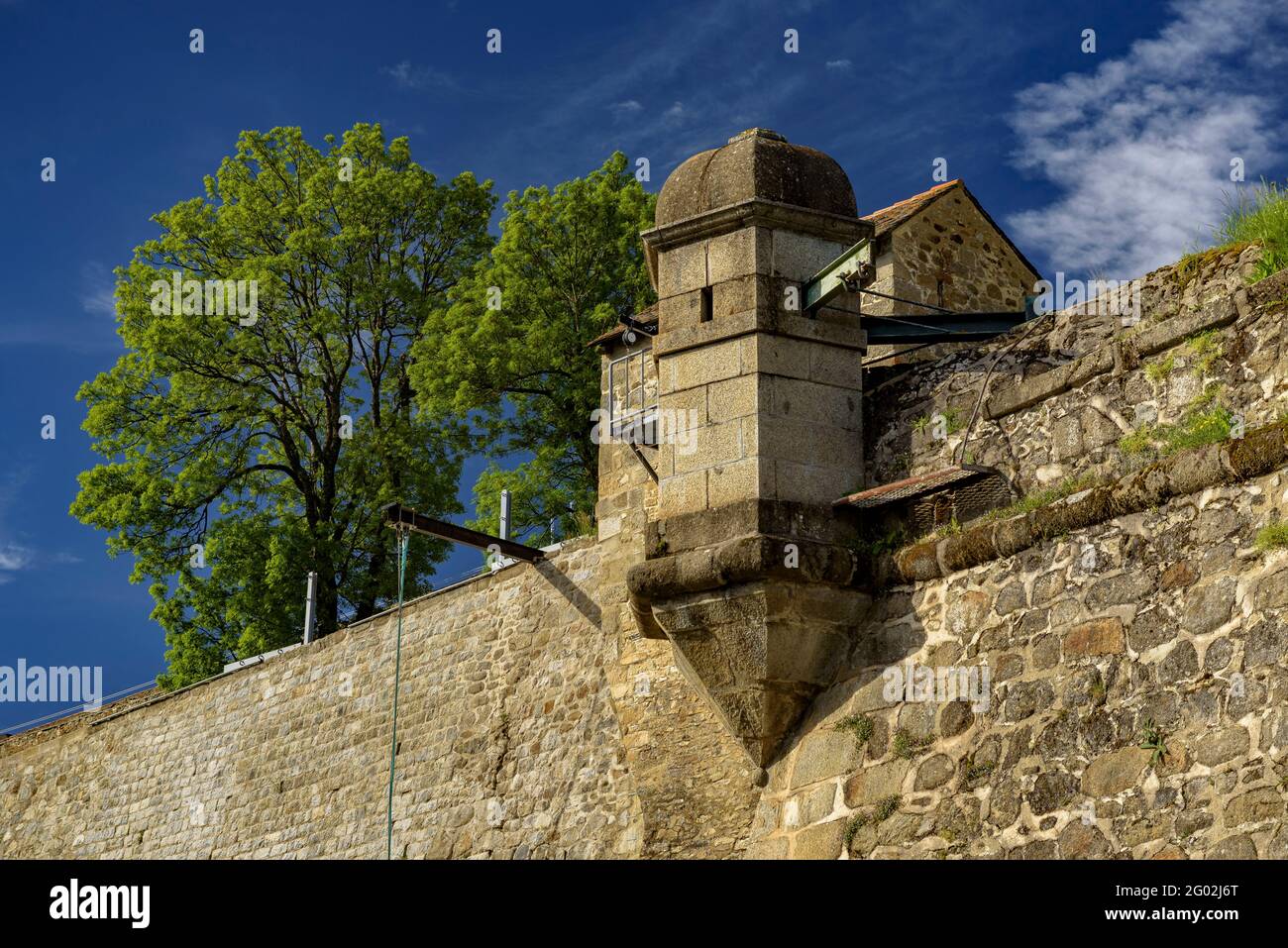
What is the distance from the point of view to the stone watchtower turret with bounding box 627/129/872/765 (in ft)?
33.9

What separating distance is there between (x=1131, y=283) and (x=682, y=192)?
2.83 meters

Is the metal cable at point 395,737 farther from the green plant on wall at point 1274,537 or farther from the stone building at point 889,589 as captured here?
the green plant on wall at point 1274,537

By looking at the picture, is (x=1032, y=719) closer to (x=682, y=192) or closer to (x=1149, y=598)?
(x=1149, y=598)

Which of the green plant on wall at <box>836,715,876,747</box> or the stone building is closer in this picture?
the stone building

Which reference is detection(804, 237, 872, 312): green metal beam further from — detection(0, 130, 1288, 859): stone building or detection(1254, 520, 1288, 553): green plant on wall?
detection(1254, 520, 1288, 553): green plant on wall

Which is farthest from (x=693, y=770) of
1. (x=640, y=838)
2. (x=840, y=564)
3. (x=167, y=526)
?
(x=167, y=526)

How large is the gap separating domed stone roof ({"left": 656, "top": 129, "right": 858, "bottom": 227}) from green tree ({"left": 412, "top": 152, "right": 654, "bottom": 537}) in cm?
1170

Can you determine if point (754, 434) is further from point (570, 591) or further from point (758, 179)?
point (570, 591)

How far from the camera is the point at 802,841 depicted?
10.2 m

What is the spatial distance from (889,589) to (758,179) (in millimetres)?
2592

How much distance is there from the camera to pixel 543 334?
2367 centimetres

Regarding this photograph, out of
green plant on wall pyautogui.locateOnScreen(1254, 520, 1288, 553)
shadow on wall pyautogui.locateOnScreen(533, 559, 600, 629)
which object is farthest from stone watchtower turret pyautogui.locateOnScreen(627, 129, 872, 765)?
shadow on wall pyautogui.locateOnScreen(533, 559, 600, 629)

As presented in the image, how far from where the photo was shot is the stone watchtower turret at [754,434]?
10.3 meters

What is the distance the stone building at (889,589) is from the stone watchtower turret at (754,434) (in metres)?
0.02
